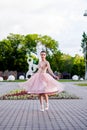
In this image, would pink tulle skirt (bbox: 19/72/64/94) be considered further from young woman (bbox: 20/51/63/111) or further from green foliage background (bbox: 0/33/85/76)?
green foliage background (bbox: 0/33/85/76)

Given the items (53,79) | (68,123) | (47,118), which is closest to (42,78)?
(53,79)

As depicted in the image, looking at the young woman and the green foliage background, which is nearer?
the young woman

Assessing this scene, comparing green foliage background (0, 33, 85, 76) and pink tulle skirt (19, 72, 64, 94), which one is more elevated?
green foliage background (0, 33, 85, 76)

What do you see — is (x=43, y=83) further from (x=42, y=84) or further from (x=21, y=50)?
(x=21, y=50)

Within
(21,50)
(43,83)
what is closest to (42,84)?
(43,83)

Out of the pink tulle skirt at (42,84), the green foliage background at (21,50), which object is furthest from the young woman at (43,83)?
the green foliage background at (21,50)

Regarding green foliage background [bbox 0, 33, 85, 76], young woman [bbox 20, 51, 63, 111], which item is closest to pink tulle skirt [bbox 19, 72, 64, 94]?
young woman [bbox 20, 51, 63, 111]

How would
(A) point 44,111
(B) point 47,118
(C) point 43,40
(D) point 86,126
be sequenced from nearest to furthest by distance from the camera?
(D) point 86,126
(B) point 47,118
(A) point 44,111
(C) point 43,40

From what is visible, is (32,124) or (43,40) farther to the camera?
(43,40)

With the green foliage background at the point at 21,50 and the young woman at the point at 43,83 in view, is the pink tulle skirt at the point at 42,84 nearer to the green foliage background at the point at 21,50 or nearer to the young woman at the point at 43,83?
the young woman at the point at 43,83

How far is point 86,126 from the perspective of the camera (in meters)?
11.0

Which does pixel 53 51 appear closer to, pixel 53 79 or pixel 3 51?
pixel 3 51

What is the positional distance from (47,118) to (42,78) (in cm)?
281

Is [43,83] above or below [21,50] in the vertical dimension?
below
